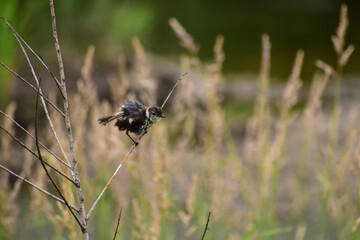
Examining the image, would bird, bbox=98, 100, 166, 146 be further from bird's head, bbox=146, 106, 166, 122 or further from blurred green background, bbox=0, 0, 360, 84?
blurred green background, bbox=0, 0, 360, 84

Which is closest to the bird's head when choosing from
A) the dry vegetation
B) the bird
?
the bird

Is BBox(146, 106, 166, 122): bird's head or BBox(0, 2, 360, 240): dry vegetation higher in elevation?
BBox(146, 106, 166, 122): bird's head

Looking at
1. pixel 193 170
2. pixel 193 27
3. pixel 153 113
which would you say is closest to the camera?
pixel 153 113

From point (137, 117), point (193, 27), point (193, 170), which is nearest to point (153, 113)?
point (137, 117)

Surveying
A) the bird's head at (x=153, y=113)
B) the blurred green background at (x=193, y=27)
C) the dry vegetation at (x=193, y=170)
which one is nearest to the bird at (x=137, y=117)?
the bird's head at (x=153, y=113)

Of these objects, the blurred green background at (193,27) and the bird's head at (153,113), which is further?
the blurred green background at (193,27)

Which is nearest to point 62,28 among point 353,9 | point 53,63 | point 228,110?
point 53,63

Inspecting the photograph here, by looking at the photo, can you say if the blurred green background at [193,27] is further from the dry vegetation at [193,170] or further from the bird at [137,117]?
the bird at [137,117]

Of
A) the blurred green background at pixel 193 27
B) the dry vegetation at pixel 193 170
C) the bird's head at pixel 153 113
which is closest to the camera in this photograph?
the bird's head at pixel 153 113

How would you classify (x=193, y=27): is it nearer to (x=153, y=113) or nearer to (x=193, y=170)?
(x=193, y=170)
